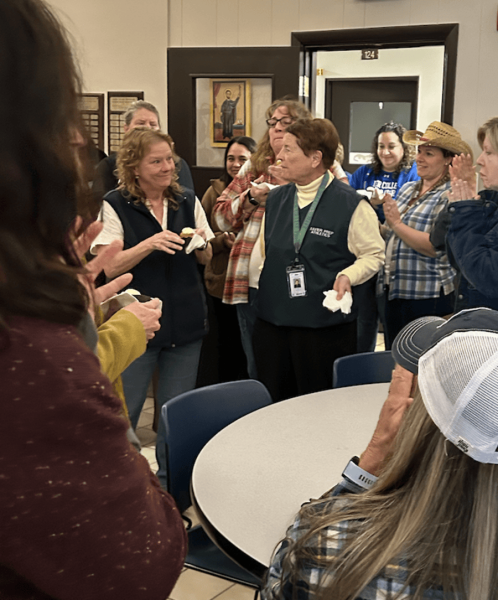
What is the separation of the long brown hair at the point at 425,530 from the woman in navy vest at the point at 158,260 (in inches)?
84.8

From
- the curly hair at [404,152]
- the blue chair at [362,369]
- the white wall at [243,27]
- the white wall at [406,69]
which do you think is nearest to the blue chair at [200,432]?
the blue chair at [362,369]

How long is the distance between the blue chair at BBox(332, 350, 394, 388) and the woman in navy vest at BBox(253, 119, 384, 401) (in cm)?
40

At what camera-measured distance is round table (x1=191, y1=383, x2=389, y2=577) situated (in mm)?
1487

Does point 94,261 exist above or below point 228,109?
below

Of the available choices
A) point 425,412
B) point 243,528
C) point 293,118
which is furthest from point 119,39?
point 425,412

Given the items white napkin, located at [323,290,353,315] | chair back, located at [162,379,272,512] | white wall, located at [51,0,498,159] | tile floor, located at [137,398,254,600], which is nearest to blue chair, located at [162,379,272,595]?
chair back, located at [162,379,272,512]

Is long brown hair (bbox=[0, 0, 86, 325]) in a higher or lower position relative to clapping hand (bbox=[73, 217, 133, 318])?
higher

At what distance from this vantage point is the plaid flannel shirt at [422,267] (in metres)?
3.68

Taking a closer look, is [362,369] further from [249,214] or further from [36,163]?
[36,163]

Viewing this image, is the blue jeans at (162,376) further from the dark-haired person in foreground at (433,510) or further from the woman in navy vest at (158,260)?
the dark-haired person in foreground at (433,510)

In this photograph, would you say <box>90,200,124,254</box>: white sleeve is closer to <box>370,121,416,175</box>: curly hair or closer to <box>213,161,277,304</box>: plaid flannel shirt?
<box>213,161,277,304</box>: plaid flannel shirt

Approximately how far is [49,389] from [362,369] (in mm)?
2229

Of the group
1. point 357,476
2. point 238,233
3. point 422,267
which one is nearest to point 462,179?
point 422,267

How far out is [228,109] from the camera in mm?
5809
